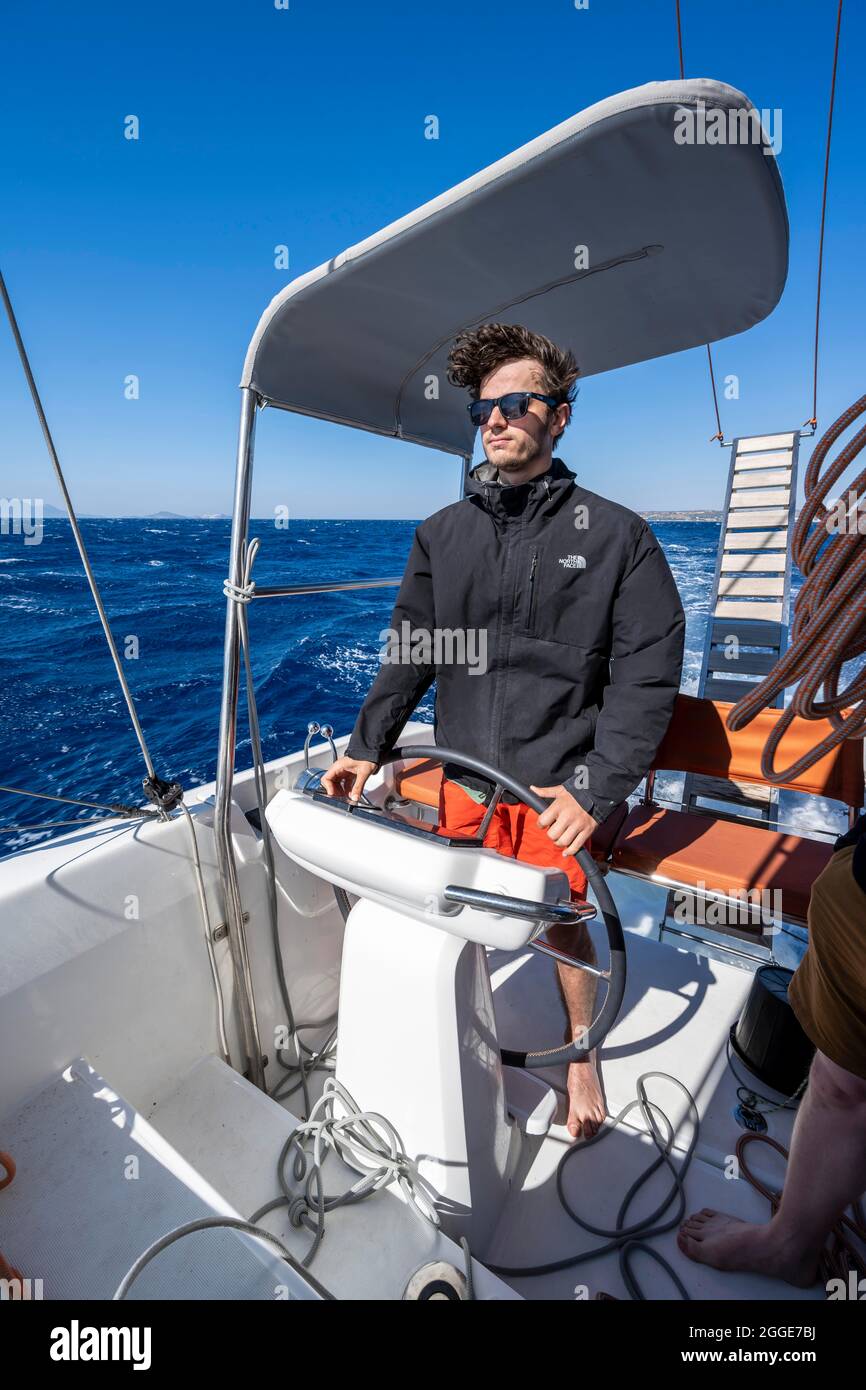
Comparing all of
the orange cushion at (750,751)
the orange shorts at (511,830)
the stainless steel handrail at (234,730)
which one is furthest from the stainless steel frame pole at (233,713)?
the orange cushion at (750,751)

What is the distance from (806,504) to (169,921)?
1.44 m

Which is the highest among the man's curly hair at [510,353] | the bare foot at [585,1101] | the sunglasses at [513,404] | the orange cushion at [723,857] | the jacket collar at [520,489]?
the man's curly hair at [510,353]

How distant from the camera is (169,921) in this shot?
1256 millimetres

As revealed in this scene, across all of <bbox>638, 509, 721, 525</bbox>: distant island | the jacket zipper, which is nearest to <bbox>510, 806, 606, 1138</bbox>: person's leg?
the jacket zipper

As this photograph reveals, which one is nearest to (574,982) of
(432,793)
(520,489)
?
(432,793)

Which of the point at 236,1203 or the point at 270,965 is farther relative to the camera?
the point at 270,965

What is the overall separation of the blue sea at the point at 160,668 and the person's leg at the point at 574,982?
1.40 meters

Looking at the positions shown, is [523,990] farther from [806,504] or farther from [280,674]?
[280,674]

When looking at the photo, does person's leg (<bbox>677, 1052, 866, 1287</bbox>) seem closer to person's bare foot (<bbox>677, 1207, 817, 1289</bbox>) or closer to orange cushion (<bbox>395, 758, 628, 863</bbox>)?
person's bare foot (<bbox>677, 1207, 817, 1289</bbox>)

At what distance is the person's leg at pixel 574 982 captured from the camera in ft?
4.45

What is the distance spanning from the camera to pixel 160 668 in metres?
6.83

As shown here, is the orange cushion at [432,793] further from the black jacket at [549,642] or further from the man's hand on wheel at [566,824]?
the man's hand on wheel at [566,824]

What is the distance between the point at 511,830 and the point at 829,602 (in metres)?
0.92
